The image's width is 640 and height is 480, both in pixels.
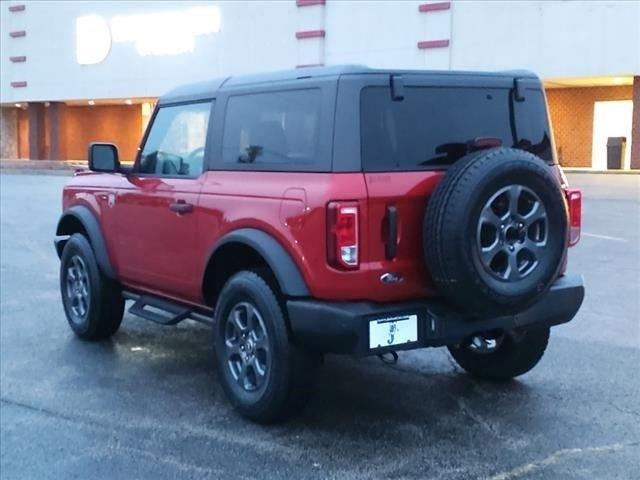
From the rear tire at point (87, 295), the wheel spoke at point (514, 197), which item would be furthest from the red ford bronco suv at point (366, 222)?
the rear tire at point (87, 295)

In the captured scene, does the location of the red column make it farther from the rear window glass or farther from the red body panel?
the red body panel

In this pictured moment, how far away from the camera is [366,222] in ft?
14.2

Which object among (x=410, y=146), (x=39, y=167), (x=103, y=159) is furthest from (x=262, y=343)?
(x=39, y=167)

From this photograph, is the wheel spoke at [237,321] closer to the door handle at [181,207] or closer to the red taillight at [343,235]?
the door handle at [181,207]

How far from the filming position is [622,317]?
7.64 metres

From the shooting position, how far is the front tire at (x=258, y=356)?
4.62 meters

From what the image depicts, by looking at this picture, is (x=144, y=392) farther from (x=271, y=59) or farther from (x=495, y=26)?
(x=271, y=59)

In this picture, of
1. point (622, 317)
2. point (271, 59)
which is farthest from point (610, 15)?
point (622, 317)

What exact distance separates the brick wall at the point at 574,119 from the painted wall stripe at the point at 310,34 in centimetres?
858

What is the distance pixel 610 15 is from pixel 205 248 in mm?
23608

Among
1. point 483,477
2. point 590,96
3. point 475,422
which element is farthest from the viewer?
point 590,96

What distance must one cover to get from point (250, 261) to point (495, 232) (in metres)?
1.52

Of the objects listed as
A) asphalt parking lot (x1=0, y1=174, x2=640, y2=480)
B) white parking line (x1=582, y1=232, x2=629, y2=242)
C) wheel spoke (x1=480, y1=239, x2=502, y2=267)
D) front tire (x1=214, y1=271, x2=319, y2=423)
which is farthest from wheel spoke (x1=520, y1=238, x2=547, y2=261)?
white parking line (x1=582, y1=232, x2=629, y2=242)

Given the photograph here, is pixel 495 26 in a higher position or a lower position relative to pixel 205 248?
higher
